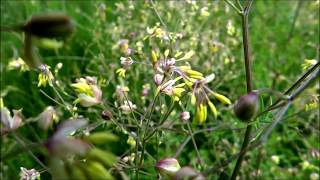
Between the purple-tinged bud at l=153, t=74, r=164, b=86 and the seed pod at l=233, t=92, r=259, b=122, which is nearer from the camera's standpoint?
the seed pod at l=233, t=92, r=259, b=122

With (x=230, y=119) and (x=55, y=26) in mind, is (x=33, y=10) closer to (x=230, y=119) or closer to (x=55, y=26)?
(x=230, y=119)

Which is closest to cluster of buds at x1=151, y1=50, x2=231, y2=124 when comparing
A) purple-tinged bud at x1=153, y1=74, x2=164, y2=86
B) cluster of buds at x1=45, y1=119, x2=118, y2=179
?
purple-tinged bud at x1=153, y1=74, x2=164, y2=86

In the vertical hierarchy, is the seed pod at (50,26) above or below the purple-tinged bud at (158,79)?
above

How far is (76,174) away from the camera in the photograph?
714 millimetres

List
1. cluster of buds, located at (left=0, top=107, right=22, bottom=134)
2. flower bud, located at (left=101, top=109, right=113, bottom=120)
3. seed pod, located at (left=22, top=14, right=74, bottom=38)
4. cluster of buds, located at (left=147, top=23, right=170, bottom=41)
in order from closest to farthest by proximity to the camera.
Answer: seed pod, located at (left=22, top=14, right=74, bottom=38) → cluster of buds, located at (left=0, top=107, right=22, bottom=134) → flower bud, located at (left=101, top=109, right=113, bottom=120) → cluster of buds, located at (left=147, top=23, right=170, bottom=41)

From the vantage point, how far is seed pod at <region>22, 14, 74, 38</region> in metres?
0.67

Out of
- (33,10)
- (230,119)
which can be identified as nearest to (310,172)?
(230,119)

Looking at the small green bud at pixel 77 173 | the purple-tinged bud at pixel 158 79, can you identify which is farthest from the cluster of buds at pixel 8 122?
the purple-tinged bud at pixel 158 79

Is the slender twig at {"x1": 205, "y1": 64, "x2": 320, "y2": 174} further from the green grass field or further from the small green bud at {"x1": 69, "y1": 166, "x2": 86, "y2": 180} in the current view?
the small green bud at {"x1": 69, "y1": 166, "x2": 86, "y2": 180}

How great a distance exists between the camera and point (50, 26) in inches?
26.5

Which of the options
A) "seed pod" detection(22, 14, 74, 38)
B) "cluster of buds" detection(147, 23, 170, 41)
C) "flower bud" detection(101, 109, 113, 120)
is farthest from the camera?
"cluster of buds" detection(147, 23, 170, 41)

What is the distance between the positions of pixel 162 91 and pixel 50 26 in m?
0.56

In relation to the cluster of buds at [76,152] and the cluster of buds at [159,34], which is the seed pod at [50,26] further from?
the cluster of buds at [159,34]

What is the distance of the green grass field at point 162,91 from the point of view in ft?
3.41
